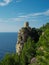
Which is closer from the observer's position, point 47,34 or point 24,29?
point 47,34

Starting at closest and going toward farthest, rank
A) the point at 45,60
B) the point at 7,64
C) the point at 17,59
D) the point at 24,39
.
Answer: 1. the point at 45,60
2. the point at 7,64
3. the point at 17,59
4. the point at 24,39

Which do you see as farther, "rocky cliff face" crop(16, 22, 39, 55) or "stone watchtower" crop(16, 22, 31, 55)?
"rocky cliff face" crop(16, 22, 39, 55)

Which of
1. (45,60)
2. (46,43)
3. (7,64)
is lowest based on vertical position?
(7,64)

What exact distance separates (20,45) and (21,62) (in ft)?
37.4

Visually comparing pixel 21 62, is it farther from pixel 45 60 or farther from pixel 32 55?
pixel 45 60

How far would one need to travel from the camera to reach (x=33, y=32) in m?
62.5

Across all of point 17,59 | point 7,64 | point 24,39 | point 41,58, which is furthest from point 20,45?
point 41,58

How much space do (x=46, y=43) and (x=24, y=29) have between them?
136 ft

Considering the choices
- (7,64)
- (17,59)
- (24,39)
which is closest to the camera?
(7,64)

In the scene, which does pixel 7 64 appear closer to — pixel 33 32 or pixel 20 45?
pixel 20 45

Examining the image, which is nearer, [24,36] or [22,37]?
[24,36]

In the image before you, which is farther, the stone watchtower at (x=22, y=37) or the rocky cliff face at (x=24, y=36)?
the rocky cliff face at (x=24, y=36)

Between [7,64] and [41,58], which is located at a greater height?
[41,58]

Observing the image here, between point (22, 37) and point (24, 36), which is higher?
point (24, 36)
